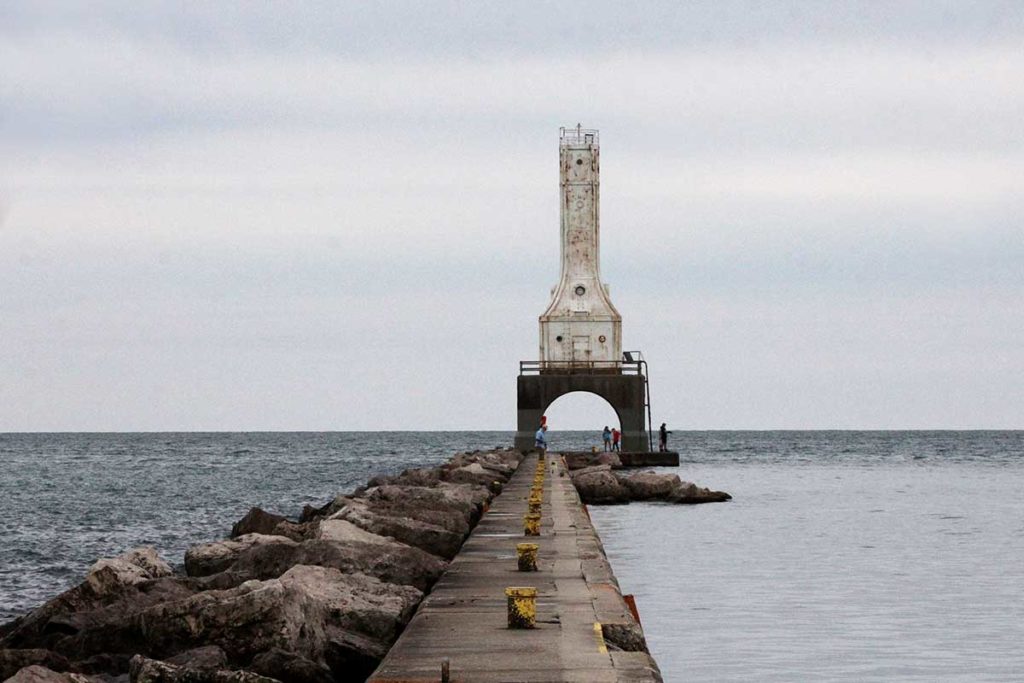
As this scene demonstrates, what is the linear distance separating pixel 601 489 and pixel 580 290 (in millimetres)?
17524

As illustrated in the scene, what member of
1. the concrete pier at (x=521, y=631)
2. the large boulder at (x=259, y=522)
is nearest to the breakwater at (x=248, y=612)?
the concrete pier at (x=521, y=631)

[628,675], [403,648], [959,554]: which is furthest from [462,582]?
[959,554]

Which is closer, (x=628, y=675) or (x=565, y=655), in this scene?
(x=628, y=675)

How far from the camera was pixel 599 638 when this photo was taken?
33.6 ft

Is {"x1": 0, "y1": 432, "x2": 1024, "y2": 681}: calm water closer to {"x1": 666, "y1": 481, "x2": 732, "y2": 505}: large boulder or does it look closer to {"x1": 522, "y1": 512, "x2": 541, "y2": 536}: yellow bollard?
{"x1": 666, "y1": 481, "x2": 732, "y2": 505}: large boulder

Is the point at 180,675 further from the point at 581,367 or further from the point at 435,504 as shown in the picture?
the point at 581,367

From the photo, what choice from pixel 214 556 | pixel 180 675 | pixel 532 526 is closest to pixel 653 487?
pixel 532 526

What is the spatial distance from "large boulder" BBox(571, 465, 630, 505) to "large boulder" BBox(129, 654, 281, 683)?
96.3ft

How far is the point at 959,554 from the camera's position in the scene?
24438 mm

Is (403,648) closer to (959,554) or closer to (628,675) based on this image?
(628,675)

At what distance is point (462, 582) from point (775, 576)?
8.78 meters

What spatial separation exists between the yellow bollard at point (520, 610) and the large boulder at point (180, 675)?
6.93 ft

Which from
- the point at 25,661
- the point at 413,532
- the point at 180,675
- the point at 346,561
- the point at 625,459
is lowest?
the point at 25,661

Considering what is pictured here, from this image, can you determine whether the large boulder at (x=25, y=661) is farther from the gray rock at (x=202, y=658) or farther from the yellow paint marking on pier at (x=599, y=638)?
the yellow paint marking on pier at (x=599, y=638)
